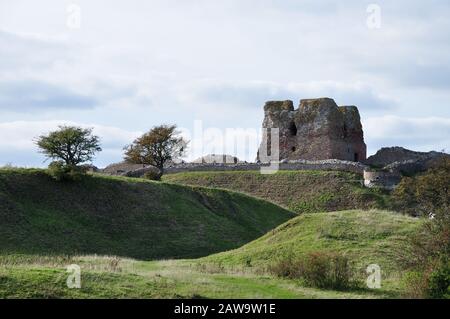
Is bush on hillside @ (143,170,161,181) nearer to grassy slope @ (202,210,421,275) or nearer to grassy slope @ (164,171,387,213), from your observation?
grassy slope @ (164,171,387,213)

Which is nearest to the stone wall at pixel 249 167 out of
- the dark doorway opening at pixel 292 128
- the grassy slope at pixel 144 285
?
the dark doorway opening at pixel 292 128


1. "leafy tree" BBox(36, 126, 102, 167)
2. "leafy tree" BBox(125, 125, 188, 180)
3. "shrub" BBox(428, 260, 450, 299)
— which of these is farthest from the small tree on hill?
"shrub" BBox(428, 260, 450, 299)

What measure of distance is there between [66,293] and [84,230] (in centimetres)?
2287

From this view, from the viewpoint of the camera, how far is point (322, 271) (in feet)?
89.3

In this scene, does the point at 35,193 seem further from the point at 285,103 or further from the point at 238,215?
the point at 285,103

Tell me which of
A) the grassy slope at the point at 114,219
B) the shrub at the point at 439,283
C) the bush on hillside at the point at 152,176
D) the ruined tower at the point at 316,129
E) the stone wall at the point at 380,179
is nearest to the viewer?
the shrub at the point at 439,283

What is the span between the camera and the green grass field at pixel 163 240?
78.6 ft

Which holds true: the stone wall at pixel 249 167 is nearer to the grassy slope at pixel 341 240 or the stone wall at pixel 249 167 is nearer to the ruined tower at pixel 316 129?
the ruined tower at pixel 316 129

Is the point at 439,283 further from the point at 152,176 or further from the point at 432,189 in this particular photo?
the point at 152,176

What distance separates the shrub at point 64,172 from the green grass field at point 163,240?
418 millimetres

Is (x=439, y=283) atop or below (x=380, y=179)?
below

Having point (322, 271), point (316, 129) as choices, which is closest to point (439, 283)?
point (322, 271)

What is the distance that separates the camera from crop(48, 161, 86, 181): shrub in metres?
49.5

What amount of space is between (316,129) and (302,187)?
1155 cm
